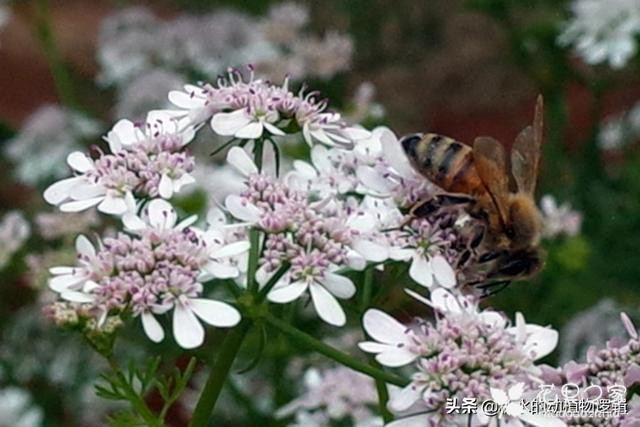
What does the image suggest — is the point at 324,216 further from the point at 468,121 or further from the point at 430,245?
the point at 468,121

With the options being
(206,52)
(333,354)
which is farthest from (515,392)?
(206,52)

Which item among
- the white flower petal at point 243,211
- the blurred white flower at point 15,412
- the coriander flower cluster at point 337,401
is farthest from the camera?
the blurred white flower at point 15,412

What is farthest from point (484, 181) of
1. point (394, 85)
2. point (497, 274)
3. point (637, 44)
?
point (394, 85)

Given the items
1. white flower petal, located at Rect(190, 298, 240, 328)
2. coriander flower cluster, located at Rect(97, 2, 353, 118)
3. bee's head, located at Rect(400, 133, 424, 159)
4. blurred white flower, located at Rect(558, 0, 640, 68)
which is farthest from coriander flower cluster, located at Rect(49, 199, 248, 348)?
coriander flower cluster, located at Rect(97, 2, 353, 118)

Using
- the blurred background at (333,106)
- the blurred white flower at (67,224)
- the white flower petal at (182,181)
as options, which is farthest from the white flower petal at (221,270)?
the blurred white flower at (67,224)

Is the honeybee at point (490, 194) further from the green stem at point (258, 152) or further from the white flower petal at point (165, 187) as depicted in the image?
the white flower petal at point (165, 187)

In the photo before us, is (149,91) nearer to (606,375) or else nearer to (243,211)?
(243,211)
